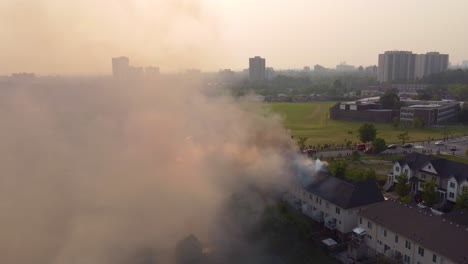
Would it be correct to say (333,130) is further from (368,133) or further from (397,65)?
(397,65)

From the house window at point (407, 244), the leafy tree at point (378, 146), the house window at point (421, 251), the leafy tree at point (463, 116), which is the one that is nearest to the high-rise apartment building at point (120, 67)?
the house window at point (407, 244)

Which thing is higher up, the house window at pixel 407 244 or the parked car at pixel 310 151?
the house window at pixel 407 244

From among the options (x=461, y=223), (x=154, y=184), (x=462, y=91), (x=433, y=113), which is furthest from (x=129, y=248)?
(x=462, y=91)

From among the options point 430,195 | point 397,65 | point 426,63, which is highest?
point 426,63

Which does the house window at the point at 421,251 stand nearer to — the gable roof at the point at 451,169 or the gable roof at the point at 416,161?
the gable roof at the point at 451,169

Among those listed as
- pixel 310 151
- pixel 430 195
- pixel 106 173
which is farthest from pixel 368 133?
pixel 106 173

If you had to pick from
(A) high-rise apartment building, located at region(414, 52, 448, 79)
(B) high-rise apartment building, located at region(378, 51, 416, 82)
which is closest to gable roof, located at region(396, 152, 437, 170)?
(B) high-rise apartment building, located at region(378, 51, 416, 82)

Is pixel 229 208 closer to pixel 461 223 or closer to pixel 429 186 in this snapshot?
pixel 461 223
